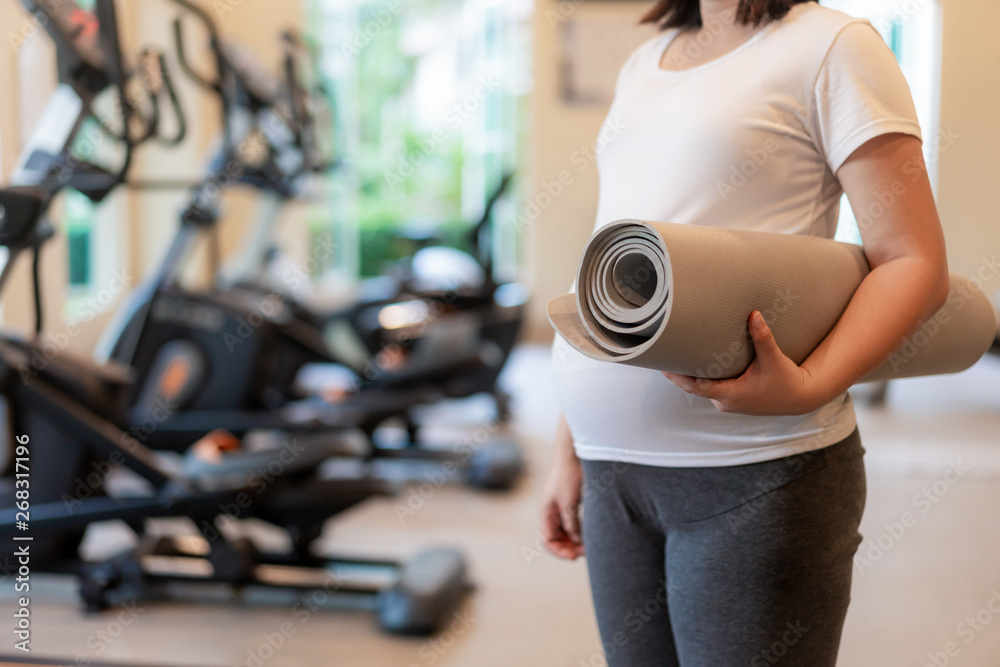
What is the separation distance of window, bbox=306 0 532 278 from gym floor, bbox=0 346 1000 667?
12.8ft

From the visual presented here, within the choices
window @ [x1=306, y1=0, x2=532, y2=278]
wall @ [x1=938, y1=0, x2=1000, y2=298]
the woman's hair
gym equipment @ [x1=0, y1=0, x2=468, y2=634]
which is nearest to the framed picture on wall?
window @ [x1=306, y1=0, x2=532, y2=278]

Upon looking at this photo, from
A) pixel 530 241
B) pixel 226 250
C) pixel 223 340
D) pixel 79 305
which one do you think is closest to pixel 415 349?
pixel 223 340

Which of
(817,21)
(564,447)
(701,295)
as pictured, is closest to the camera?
(701,295)

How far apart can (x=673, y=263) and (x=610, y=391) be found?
0.23m

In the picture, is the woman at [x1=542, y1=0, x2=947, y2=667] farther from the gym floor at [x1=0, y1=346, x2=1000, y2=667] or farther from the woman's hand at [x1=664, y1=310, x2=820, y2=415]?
the gym floor at [x1=0, y1=346, x2=1000, y2=667]

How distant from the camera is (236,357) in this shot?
3045 millimetres

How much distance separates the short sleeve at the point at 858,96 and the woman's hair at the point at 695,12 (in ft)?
0.24

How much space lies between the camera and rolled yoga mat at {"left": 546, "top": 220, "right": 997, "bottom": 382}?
628 millimetres

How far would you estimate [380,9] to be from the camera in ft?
21.9

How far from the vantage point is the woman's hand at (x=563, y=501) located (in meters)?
1.00

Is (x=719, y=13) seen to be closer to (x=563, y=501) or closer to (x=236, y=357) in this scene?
(x=563, y=501)

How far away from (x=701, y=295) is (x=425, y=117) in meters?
6.63

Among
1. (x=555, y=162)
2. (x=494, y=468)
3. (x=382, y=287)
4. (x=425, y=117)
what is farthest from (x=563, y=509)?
(x=425, y=117)

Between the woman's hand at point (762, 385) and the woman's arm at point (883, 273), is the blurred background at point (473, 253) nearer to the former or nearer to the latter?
the woman's arm at point (883, 273)
